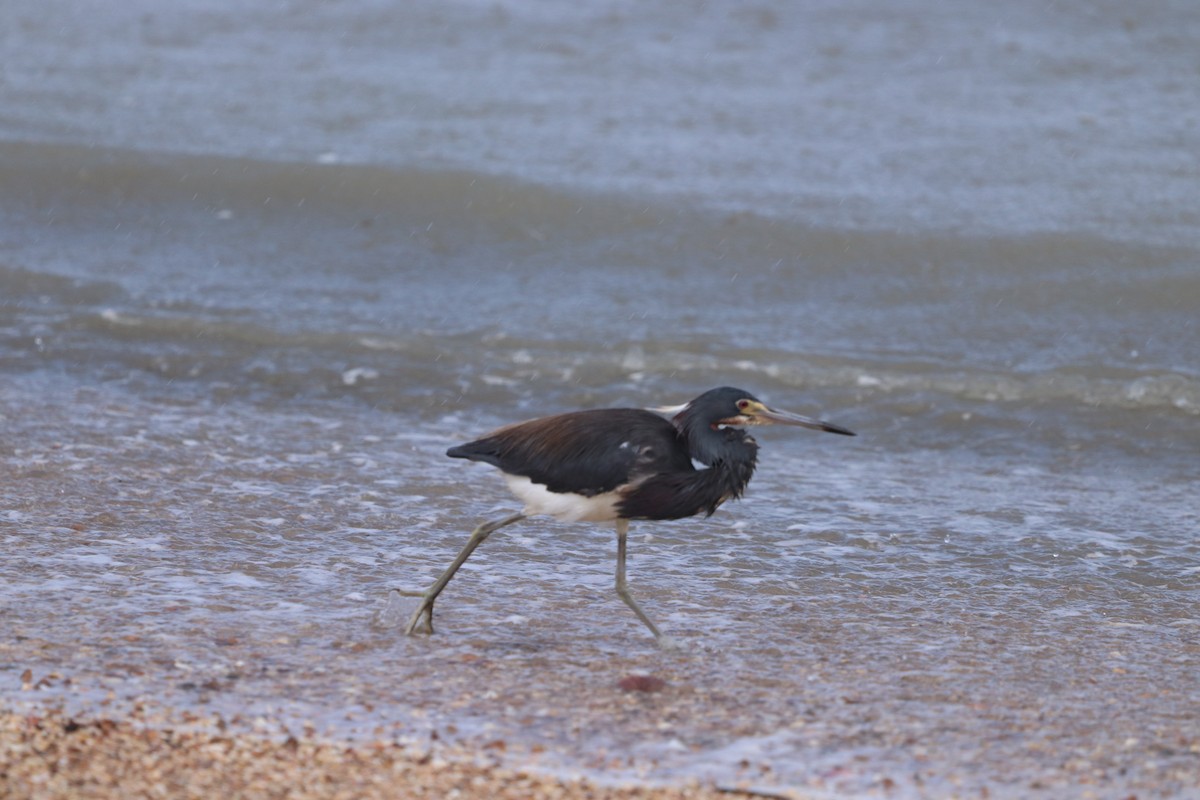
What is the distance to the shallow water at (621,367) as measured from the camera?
394cm

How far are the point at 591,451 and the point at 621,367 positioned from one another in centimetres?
383

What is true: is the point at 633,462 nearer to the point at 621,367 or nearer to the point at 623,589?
the point at 623,589

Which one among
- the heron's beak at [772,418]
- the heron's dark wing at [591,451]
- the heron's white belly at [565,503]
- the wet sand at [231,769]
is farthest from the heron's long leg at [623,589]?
the wet sand at [231,769]

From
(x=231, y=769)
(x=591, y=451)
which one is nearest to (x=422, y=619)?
(x=591, y=451)

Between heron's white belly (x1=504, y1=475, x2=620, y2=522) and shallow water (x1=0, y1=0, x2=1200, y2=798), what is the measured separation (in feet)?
1.17

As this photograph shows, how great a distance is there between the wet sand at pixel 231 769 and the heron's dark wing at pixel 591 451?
91cm

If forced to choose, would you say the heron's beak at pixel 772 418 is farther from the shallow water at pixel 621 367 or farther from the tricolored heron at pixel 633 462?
the shallow water at pixel 621 367

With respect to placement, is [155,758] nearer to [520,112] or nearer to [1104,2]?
[520,112]

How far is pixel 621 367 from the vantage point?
26.3ft

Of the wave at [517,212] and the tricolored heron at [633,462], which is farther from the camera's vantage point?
A: the wave at [517,212]

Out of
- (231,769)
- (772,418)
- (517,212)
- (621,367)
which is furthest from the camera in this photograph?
(517,212)

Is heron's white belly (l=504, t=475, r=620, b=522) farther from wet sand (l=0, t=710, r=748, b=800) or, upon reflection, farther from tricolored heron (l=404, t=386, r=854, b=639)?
wet sand (l=0, t=710, r=748, b=800)

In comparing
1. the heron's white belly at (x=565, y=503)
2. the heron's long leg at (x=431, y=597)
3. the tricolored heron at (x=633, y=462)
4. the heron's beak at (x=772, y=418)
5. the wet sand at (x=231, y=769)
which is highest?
the heron's beak at (x=772, y=418)

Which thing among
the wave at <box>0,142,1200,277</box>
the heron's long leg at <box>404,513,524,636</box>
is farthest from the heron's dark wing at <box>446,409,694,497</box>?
the wave at <box>0,142,1200,277</box>
